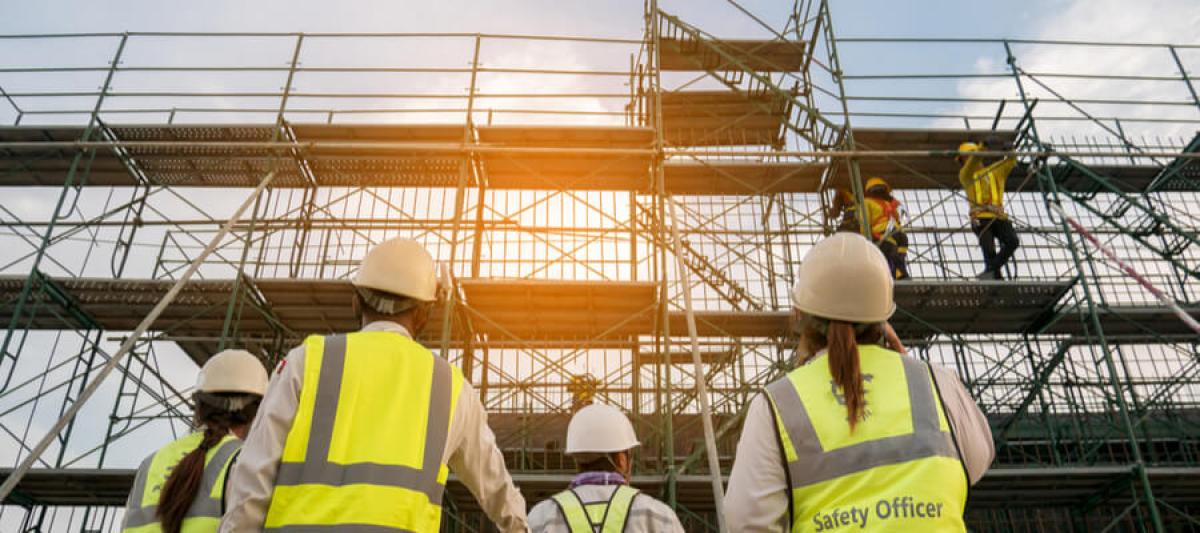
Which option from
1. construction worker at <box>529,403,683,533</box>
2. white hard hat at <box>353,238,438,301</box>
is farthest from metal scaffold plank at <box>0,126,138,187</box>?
white hard hat at <box>353,238,438,301</box>

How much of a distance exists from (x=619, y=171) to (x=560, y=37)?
2.17m

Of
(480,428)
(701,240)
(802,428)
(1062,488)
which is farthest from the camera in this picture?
(701,240)

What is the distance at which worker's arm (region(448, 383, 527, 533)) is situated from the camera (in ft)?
8.59

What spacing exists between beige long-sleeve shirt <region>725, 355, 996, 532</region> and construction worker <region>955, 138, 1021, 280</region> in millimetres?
9459

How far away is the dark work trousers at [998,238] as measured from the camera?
35.6ft

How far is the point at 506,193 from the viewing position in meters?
14.4

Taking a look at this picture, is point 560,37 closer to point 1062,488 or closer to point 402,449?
point 1062,488

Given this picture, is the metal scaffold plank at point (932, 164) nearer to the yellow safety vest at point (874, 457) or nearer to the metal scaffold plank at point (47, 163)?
the yellow safety vest at point (874, 457)

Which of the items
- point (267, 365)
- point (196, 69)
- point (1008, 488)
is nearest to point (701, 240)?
point (1008, 488)

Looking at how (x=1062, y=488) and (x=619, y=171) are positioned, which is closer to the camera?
(x=1062, y=488)

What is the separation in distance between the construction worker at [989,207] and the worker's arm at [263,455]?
10311 millimetres

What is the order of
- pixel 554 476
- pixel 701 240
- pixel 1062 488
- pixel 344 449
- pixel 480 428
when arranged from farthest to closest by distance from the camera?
pixel 701 240 → pixel 1062 488 → pixel 554 476 → pixel 480 428 → pixel 344 449

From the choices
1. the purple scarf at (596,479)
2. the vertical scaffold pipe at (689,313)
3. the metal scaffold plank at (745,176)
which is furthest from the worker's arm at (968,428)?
the metal scaffold plank at (745,176)

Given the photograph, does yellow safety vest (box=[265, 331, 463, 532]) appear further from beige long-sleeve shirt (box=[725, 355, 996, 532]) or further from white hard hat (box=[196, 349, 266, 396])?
white hard hat (box=[196, 349, 266, 396])
